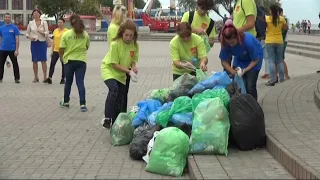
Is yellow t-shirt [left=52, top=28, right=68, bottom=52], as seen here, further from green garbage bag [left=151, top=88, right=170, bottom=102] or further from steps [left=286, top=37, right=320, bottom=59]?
steps [left=286, top=37, right=320, bottom=59]

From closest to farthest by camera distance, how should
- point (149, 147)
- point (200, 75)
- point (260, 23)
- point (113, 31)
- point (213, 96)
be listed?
point (149, 147), point (213, 96), point (200, 75), point (113, 31), point (260, 23)

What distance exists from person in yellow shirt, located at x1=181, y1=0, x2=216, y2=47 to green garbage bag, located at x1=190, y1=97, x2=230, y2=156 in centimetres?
270

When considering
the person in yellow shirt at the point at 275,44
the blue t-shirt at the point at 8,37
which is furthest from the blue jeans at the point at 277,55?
the blue t-shirt at the point at 8,37

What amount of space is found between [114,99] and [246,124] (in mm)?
2460

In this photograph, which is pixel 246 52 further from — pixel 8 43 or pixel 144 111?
pixel 8 43

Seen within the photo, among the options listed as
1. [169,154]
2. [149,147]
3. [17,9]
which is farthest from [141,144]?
[17,9]

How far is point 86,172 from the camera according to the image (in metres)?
5.96

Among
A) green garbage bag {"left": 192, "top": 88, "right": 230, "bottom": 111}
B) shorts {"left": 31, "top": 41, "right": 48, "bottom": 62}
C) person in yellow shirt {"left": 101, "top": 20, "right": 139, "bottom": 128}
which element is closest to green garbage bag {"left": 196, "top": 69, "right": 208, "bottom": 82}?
green garbage bag {"left": 192, "top": 88, "right": 230, "bottom": 111}

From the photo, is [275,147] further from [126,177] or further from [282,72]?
[282,72]

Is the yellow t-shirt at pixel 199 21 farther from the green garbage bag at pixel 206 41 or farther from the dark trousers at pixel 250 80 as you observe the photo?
the dark trousers at pixel 250 80

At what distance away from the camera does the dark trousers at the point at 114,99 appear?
7977 mm

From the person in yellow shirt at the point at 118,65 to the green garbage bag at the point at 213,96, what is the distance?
138 cm

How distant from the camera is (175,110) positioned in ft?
21.9

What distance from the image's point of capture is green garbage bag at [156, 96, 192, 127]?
6.61m
